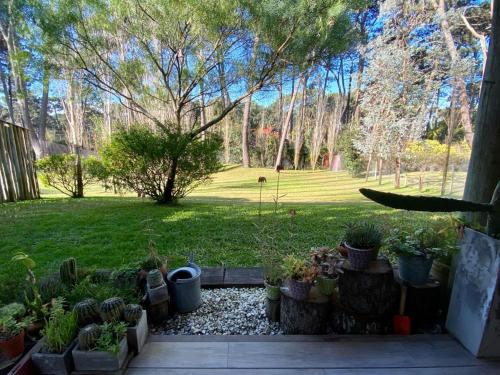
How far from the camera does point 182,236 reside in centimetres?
319

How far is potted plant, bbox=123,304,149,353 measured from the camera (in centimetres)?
131

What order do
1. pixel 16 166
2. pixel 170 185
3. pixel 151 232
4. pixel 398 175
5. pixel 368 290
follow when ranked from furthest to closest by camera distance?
pixel 398 175 → pixel 16 166 → pixel 170 185 → pixel 151 232 → pixel 368 290

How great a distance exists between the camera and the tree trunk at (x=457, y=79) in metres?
8.30

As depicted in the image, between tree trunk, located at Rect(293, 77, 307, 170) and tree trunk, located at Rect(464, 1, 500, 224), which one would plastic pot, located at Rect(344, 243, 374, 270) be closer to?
tree trunk, located at Rect(464, 1, 500, 224)

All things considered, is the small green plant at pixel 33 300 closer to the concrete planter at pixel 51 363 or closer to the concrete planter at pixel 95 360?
the concrete planter at pixel 51 363

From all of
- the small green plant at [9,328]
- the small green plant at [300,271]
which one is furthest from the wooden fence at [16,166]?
the small green plant at [300,271]

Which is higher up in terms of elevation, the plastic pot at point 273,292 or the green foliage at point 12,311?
the green foliage at point 12,311

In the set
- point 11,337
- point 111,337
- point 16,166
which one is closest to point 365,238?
point 111,337

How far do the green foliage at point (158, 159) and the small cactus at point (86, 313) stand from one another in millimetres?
3389

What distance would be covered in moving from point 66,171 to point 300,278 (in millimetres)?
6400

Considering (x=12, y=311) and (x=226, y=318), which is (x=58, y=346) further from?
(x=226, y=318)

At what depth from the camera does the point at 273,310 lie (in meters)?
1.67

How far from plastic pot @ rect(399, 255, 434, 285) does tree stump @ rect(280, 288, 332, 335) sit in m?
0.46

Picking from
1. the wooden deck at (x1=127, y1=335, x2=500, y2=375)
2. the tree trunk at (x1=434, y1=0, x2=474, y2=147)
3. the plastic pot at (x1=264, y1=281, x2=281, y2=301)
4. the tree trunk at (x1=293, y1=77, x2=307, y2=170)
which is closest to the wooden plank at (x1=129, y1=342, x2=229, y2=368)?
the wooden deck at (x1=127, y1=335, x2=500, y2=375)
